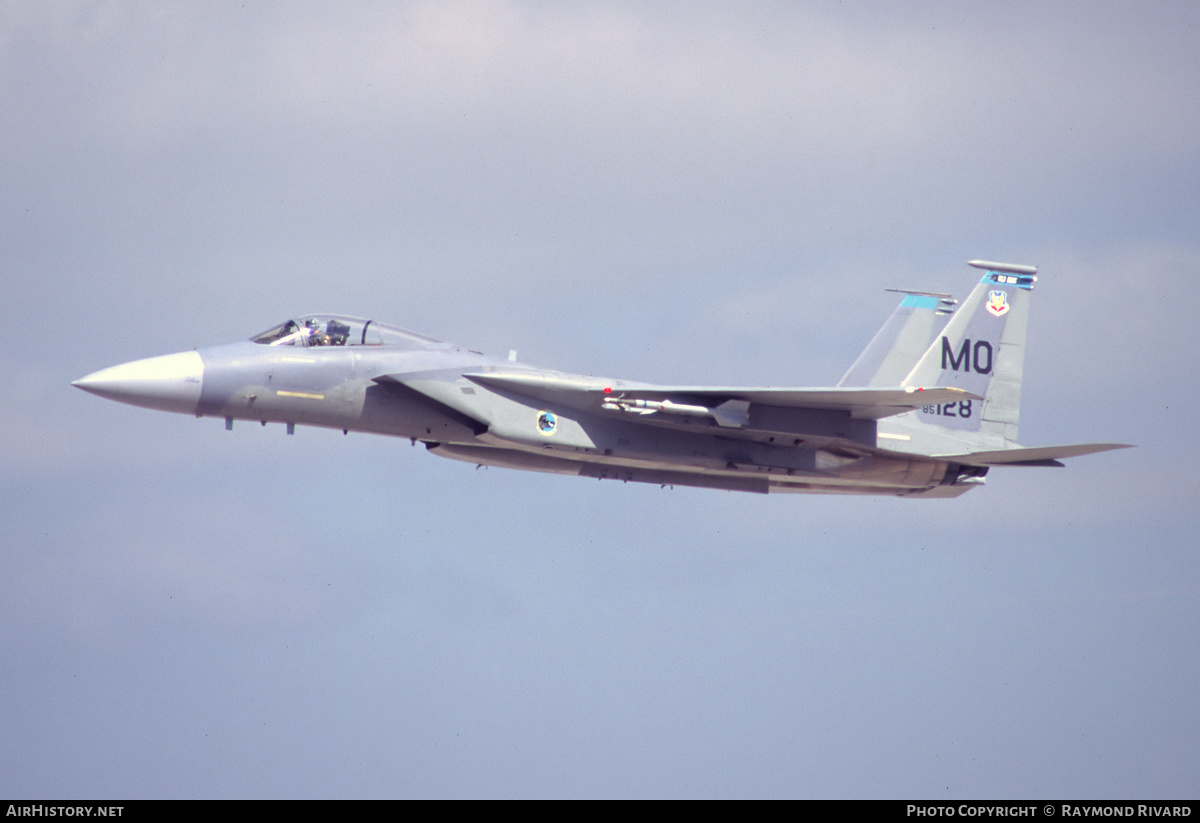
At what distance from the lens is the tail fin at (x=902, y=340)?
83.6 feet

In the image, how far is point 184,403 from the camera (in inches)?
765

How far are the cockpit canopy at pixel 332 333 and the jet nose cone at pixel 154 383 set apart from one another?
3.78ft

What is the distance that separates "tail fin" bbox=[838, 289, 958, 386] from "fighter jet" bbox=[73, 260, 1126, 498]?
1.79 metres

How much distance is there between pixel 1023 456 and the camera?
2292cm

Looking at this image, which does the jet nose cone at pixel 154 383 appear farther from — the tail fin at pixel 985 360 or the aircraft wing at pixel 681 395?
the tail fin at pixel 985 360

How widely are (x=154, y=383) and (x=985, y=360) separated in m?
14.4

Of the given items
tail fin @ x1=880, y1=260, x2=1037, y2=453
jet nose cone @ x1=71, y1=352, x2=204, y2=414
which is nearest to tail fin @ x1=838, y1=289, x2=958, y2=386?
tail fin @ x1=880, y1=260, x2=1037, y2=453

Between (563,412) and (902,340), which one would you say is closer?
(563,412)

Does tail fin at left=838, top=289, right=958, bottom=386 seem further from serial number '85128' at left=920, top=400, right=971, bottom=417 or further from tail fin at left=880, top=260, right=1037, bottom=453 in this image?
serial number '85128' at left=920, top=400, right=971, bottom=417

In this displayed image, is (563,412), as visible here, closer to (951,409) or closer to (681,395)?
(681,395)

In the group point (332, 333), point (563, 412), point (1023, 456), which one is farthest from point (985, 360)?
point (332, 333)

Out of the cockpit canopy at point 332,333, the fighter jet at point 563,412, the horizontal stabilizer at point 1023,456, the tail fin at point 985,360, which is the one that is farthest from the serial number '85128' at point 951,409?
the cockpit canopy at point 332,333

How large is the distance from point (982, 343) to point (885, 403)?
16.7 ft

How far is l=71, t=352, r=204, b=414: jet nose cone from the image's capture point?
1911cm
